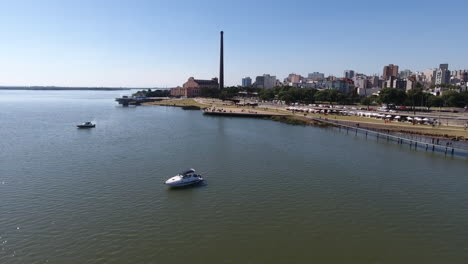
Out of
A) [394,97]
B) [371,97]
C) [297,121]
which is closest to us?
[297,121]

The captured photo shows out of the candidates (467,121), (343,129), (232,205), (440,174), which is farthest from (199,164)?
(467,121)

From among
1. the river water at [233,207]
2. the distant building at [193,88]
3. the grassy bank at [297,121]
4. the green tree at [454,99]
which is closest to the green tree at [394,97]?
the green tree at [454,99]

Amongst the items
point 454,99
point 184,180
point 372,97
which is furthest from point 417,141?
point 372,97

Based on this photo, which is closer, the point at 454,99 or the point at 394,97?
the point at 394,97

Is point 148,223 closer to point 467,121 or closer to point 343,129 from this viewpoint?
point 343,129

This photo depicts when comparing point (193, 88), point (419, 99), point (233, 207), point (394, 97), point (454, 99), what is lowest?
point (233, 207)

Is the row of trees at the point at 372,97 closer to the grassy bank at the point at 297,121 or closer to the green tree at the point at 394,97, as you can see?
the green tree at the point at 394,97

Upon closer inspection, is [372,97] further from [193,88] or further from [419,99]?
[193,88]

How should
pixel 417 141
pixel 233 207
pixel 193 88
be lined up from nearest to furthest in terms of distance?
pixel 233 207 < pixel 417 141 < pixel 193 88

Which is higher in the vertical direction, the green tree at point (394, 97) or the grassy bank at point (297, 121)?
the green tree at point (394, 97)
